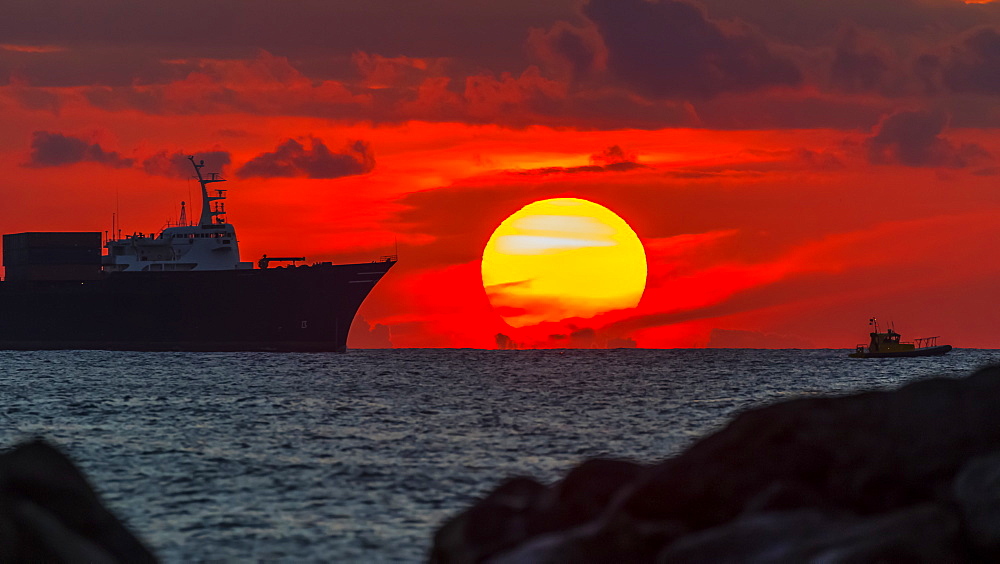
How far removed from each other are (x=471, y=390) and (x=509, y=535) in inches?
1898

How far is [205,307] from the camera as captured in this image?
103m

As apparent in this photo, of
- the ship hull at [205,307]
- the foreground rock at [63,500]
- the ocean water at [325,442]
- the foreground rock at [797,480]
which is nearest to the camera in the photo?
the foreground rock at [797,480]

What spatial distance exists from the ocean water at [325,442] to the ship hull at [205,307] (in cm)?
3554

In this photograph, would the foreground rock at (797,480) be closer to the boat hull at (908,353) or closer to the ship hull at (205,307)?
the ship hull at (205,307)

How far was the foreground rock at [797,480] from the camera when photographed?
8797 mm

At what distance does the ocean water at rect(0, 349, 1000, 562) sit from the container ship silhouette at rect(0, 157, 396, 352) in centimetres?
3579

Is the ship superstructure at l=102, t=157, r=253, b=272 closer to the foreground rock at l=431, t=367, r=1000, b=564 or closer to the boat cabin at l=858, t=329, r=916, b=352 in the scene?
the boat cabin at l=858, t=329, r=916, b=352

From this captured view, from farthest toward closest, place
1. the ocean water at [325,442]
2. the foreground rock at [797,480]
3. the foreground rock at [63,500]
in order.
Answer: the ocean water at [325,442] → the foreground rock at [63,500] → the foreground rock at [797,480]

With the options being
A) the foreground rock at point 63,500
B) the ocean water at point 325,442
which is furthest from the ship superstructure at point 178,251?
the foreground rock at point 63,500

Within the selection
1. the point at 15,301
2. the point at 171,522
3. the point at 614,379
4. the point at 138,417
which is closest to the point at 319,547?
the point at 171,522

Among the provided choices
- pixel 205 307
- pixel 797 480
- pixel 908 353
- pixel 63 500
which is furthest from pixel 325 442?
pixel 908 353

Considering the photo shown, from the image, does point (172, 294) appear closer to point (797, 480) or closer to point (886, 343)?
point (886, 343)

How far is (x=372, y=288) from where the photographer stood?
354 feet

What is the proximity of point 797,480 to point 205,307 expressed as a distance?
320ft
